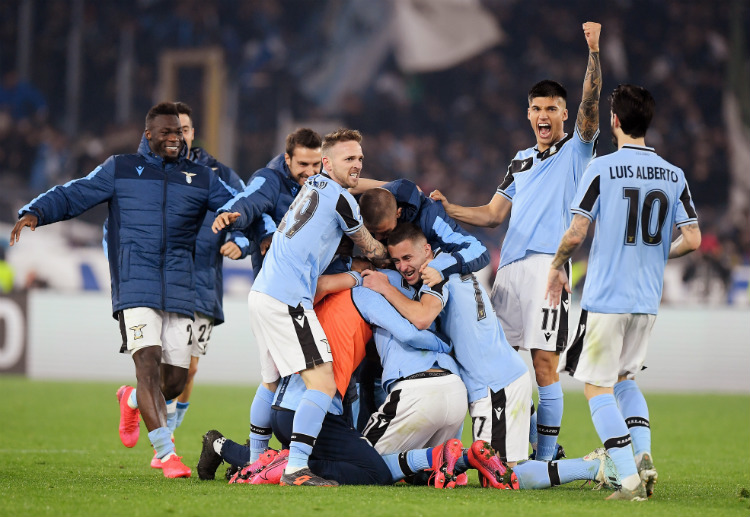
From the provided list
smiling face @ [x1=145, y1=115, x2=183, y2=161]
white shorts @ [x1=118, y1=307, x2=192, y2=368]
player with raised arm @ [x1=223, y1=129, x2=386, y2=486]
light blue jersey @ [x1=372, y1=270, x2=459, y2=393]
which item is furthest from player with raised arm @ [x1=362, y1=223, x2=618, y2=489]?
smiling face @ [x1=145, y1=115, x2=183, y2=161]

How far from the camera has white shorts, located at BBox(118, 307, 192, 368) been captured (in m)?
6.08

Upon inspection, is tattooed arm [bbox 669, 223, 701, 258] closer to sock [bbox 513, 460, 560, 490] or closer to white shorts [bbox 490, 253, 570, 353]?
white shorts [bbox 490, 253, 570, 353]

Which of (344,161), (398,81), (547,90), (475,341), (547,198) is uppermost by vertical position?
(398,81)

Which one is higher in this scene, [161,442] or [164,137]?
[164,137]

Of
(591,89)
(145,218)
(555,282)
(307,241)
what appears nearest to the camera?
(555,282)

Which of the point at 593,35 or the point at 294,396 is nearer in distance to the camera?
the point at 294,396

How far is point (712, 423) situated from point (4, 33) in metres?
16.0

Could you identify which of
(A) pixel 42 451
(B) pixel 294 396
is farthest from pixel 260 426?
(A) pixel 42 451

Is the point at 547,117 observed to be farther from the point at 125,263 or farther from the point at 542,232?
the point at 125,263

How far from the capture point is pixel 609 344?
4.90 metres

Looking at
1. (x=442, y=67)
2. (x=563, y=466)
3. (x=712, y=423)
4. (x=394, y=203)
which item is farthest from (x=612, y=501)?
(x=442, y=67)

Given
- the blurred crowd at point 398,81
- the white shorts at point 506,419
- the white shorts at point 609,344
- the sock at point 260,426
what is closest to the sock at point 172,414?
the sock at point 260,426

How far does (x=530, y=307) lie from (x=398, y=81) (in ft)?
47.3

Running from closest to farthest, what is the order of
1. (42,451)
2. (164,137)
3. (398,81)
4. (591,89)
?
(591,89)
(164,137)
(42,451)
(398,81)
